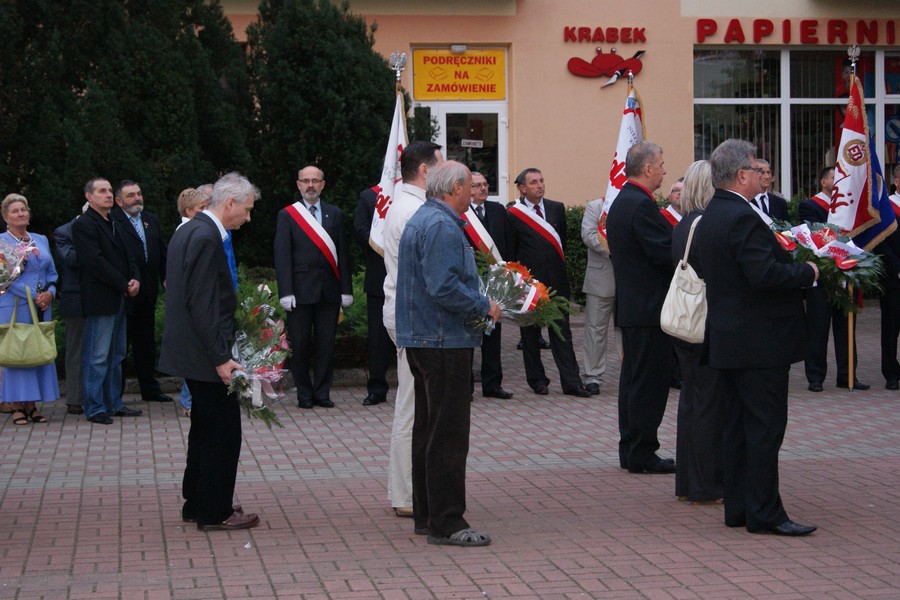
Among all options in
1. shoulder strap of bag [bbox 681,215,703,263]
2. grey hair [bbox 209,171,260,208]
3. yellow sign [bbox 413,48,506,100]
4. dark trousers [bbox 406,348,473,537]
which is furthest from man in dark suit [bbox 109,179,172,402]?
yellow sign [bbox 413,48,506,100]

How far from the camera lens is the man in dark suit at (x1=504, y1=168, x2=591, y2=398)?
11.6 metres

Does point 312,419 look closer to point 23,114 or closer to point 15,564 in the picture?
point 15,564

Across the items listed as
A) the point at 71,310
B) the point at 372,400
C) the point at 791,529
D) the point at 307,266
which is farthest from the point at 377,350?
the point at 791,529

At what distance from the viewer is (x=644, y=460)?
27.2 feet

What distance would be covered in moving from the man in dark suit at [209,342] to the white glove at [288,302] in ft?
13.8

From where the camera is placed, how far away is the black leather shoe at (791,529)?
655cm

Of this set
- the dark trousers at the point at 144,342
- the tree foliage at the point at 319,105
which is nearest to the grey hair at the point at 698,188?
the dark trousers at the point at 144,342

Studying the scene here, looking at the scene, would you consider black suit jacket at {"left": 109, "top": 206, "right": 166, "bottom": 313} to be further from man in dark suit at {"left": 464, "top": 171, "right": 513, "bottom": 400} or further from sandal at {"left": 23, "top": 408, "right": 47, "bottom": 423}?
man in dark suit at {"left": 464, "top": 171, "right": 513, "bottom": 400}

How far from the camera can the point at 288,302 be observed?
1115cm

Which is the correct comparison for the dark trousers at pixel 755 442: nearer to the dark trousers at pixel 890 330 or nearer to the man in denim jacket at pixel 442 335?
the man in denim jacket at pixel 442 335

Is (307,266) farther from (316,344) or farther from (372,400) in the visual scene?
(372,400)

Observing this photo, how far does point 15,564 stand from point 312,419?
4.49 meters

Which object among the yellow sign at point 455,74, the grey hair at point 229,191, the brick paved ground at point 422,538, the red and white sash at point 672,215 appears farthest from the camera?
the yellow sign at point 455,74

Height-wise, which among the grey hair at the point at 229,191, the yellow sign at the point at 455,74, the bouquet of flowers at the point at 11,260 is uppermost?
the yellow sign at the point at 455,74
